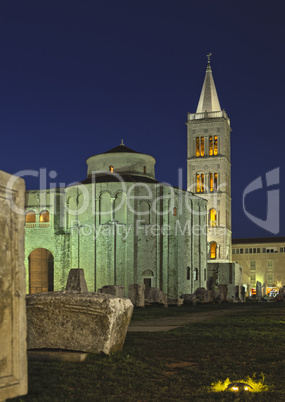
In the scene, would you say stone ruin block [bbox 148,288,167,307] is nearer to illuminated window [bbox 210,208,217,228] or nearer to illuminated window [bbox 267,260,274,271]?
illuminated window [bbox 210,208,217,228]

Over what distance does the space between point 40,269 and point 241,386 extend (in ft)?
150

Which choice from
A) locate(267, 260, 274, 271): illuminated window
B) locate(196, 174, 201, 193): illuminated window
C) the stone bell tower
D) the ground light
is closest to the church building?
the stone bell tower

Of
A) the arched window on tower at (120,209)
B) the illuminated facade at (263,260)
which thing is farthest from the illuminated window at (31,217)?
the illuminated facade at (263,260)

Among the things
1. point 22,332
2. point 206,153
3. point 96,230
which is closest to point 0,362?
point 22,332

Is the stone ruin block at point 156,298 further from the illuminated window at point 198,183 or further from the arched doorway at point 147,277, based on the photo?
the illuminated window at point 198,183

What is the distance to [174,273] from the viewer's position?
Answer: 4259 cm

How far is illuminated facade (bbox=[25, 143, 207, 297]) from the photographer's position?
4150 centimetres

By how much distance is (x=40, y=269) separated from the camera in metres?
49.3

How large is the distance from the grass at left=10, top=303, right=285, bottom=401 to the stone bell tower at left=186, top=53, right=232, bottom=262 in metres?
56.6

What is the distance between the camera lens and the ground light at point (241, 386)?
16.9 feet

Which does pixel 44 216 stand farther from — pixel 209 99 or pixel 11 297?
pixel 11 297

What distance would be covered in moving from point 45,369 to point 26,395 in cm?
109

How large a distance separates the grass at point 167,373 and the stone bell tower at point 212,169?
56584 millimetres

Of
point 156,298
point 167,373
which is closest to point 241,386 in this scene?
point 167,373
